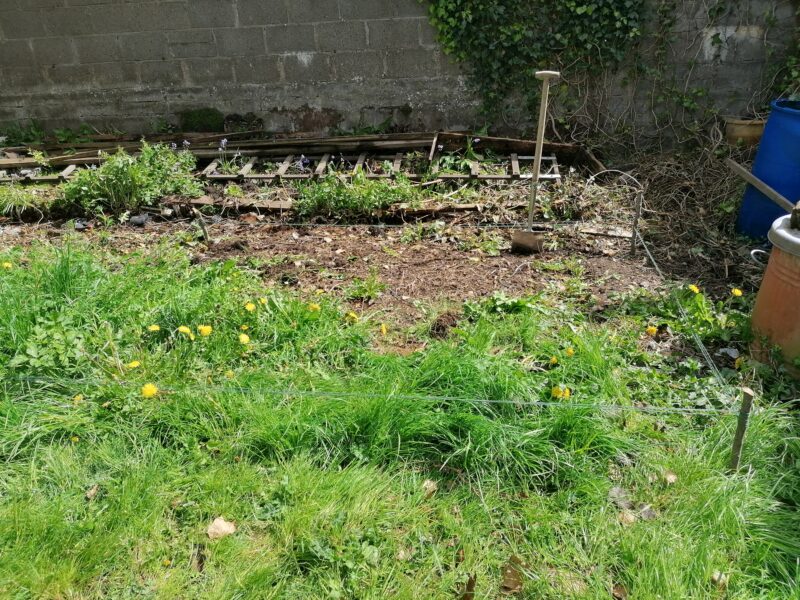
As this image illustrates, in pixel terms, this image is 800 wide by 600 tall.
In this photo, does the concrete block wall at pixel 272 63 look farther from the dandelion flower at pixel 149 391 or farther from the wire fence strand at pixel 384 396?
the dandelion flower at pixel 149 391

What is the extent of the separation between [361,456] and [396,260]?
199cm

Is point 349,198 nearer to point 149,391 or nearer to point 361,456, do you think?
point 149,391

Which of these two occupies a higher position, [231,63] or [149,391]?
[231,63]

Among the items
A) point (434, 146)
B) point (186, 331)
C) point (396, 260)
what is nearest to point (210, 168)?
point (434, 146)

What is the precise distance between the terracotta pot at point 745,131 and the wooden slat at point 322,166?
4.15m

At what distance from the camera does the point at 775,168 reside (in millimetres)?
4066

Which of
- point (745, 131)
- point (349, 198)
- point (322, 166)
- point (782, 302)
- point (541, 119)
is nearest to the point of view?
point (782, 302)

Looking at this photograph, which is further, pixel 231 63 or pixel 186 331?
pixel 231 63

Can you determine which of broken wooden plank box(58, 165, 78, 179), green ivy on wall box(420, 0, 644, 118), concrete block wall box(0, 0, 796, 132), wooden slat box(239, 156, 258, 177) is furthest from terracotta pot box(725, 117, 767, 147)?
broken wooden plank box(58, 165, 78, 179)

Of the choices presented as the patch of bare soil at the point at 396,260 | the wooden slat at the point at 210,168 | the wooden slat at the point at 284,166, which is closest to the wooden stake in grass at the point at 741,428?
the patch of bare soil at the point at 396,260

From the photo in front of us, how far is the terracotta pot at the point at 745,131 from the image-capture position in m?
5.34

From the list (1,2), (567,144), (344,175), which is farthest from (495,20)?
(1,2)

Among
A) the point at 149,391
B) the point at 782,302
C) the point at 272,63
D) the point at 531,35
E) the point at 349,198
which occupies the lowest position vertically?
the point at 149,391

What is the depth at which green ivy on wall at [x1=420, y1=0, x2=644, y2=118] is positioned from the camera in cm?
555
